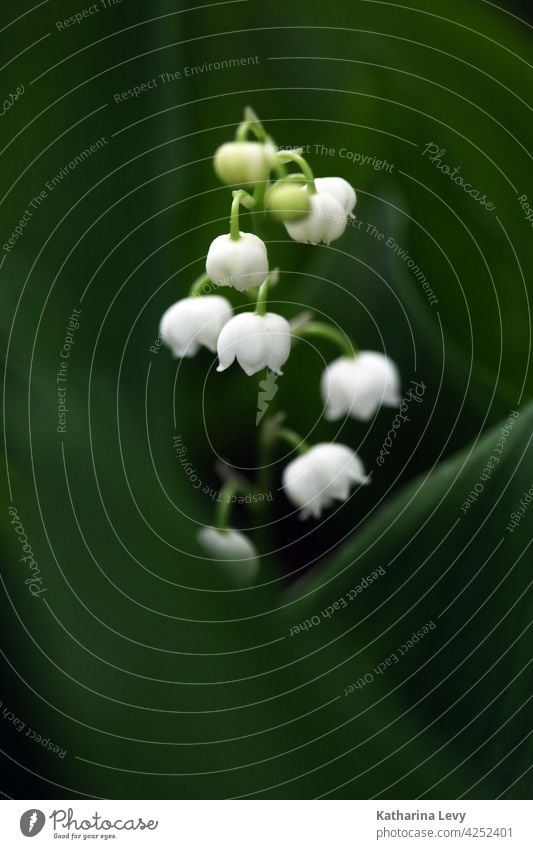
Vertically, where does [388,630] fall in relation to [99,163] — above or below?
below

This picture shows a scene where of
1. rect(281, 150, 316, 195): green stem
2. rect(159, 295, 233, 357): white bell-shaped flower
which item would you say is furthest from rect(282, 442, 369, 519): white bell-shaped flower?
rect(281, 150, 316, 195): green stem

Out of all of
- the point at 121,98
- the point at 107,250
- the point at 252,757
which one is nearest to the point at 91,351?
the point at 107,250

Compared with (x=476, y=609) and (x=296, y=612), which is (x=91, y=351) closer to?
(x=296, y=612)
